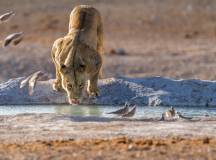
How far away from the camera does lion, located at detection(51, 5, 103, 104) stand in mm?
12125

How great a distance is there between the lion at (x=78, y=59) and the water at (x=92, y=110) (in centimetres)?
19

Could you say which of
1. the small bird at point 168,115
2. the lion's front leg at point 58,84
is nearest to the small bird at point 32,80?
the lion's front leg at point 58,84

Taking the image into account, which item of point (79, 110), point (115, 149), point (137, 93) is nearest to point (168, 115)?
point (79, 110)

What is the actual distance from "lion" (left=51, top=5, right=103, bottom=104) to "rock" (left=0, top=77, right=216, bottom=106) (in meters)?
0.25

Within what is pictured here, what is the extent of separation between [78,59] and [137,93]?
1.27m

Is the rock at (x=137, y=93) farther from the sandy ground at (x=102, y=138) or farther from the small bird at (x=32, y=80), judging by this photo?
the sandy ground at (x=102, y=138)

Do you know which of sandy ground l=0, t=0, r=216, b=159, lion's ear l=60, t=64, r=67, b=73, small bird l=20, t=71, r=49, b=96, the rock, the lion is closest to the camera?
lion's ear l=60, t=64, r=67, b=73

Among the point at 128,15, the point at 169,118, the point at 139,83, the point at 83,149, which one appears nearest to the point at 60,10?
the point at 128,15

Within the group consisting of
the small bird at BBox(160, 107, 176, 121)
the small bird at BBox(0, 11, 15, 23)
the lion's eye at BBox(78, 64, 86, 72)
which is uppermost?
the small bird at BBox(0, 11, 15, 23)

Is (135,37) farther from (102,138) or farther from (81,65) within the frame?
(102,138)

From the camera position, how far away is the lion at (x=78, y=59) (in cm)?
1212

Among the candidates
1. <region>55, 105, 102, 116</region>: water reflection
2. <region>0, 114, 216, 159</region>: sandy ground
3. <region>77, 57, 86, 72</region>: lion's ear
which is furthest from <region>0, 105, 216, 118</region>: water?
<region>0, 114, 216, 159</region>: sandy ground

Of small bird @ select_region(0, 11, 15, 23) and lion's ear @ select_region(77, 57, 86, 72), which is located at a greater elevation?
small bird @ select_region(0, 11, 15, 23)

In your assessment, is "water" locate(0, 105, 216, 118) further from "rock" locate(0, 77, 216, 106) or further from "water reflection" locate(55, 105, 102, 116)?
"rock" locate(0, 77, 216, 106)
